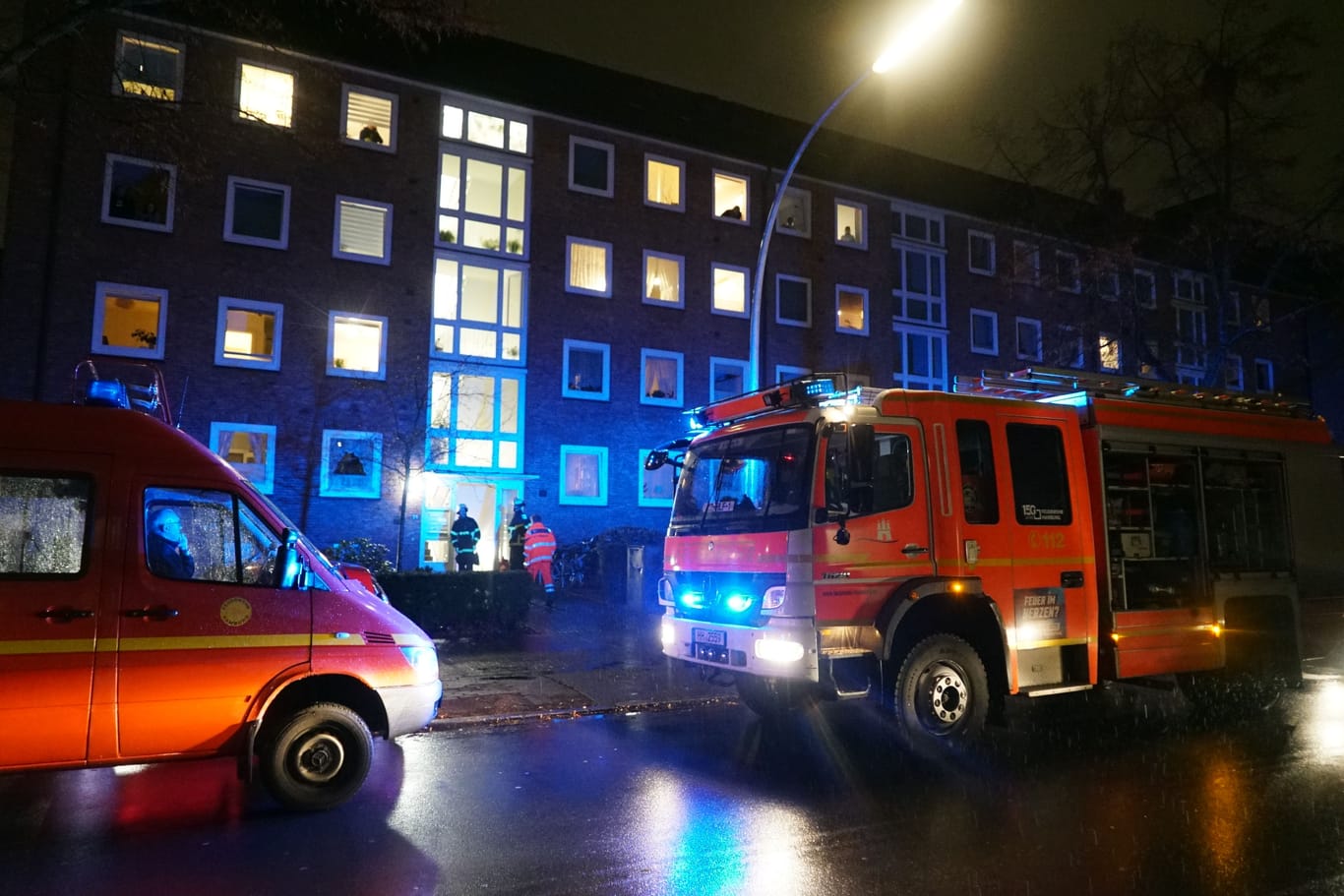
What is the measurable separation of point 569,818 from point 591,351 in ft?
63.2

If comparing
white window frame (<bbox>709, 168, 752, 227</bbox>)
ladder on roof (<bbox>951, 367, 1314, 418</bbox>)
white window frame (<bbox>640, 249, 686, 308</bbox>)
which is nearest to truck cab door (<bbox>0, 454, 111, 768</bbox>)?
ladder on roof (<bbox>951, 367, 1314, 418</bbox>)

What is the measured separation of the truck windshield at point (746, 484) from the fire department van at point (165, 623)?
3012mm

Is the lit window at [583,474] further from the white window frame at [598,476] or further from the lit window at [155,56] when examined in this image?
the lit window at [155,56]

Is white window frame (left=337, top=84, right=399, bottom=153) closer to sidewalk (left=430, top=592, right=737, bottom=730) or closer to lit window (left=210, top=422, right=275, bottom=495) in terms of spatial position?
lit window (left=210, top=422, right=275, bottom=495)

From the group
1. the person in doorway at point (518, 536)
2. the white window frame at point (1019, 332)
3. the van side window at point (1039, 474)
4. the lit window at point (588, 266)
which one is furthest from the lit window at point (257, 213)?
the white window frame at point (1019, 332)

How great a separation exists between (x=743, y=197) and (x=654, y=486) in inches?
382

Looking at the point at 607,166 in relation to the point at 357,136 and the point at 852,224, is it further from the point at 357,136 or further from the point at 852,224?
the point at 852,224

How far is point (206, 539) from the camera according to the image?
17.1 feet

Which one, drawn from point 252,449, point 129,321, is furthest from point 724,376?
point 129,321

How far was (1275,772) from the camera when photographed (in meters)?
6.39

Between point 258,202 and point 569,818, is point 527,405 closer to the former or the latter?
point 258,202

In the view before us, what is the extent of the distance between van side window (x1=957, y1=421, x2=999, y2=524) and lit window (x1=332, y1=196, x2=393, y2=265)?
1754 centimetres

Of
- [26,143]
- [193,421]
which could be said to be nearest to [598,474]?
[193,421]

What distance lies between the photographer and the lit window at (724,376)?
25266mm
